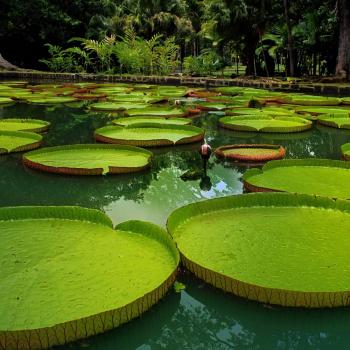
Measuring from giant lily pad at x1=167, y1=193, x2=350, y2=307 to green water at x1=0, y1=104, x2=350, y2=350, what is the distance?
0.27 ft

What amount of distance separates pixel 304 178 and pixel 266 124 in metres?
2.54

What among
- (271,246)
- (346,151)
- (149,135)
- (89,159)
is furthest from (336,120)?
(271,246)

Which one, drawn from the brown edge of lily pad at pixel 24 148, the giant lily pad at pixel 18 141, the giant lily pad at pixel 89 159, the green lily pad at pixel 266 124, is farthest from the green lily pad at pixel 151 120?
the giant lily pad at pixel 89 159

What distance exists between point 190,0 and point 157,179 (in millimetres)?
29792

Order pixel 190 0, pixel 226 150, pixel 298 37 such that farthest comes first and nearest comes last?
pixel 190 0, pixel 298 37, pixel 226 150

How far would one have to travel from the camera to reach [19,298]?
186 cm

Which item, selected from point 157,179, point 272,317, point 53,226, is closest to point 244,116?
point 157,179

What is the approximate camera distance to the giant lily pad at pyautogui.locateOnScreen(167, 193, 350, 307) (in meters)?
1.98

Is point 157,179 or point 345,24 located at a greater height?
point 345,24

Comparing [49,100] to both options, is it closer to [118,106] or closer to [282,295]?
[118,106]

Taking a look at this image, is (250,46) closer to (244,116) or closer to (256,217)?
(244,116)

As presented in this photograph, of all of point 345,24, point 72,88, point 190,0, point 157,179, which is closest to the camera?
point 157,179

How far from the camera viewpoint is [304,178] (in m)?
3.58

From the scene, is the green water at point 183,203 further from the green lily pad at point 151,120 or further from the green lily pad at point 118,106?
the green lily pad at point 151,120
